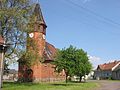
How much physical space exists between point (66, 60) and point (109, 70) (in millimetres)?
73944

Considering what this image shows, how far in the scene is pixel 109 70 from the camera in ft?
387

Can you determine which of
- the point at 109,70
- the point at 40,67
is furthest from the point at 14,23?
the point at 109,70

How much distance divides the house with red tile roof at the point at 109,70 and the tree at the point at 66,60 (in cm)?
6302

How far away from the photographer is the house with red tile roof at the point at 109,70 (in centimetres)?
11046

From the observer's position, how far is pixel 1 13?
A: 1505 inches

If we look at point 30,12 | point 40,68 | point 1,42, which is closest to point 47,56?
point 40,68

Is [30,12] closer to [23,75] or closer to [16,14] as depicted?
[16,14]

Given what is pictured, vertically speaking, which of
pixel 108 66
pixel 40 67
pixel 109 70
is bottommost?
pixel 40 67

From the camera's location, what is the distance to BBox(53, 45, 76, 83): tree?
152 ft

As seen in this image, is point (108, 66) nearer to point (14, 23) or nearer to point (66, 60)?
point (66, 60)

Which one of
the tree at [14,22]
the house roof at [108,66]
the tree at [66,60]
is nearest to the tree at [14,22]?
the tree at [14,22]

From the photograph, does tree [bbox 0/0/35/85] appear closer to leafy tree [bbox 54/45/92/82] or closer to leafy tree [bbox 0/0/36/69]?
leafy tree [bbox 0/0/36/69]

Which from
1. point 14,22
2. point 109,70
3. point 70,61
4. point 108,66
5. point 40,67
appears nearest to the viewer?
point 14,22

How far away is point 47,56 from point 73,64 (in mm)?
17509
